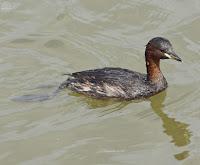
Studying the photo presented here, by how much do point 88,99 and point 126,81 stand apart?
898mm

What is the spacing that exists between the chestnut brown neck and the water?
38 centimetres

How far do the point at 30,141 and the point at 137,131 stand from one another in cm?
198

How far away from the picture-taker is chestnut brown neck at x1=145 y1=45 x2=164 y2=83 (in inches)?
396

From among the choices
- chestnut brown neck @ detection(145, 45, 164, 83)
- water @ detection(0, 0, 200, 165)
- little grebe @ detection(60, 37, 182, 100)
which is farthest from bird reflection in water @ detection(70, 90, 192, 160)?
chestnut brown neck @ detection(145, 45, 164, 83)

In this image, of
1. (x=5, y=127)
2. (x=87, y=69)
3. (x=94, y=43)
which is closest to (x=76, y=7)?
(x=94, y=43)

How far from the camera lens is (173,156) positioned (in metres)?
7.89

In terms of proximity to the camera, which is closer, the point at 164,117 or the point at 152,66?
the point at 164,117

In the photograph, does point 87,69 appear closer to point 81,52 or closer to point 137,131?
point 81,52

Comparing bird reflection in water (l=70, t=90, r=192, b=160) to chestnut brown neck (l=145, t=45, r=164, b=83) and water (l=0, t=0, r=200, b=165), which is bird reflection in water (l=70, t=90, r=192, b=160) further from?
chestnut brown neck (l=145, t=45, r=164, b=83)

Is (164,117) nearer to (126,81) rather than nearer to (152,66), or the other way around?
(126,81)

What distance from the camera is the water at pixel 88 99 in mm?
8062

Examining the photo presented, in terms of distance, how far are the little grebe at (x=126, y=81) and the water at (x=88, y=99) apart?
184 mm

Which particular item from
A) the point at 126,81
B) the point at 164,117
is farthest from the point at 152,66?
the point at 164,117

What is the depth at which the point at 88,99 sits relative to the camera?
32.5 ft
